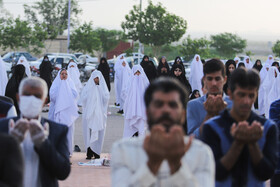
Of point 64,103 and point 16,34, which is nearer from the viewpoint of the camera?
point 64,103

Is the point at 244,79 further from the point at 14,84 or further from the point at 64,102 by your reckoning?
the point at 64,102

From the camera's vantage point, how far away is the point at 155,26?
5053 cm

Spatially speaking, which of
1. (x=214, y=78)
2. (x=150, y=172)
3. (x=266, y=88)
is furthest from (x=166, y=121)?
(x=266, y=88)

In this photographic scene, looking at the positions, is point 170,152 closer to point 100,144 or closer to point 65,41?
point 100,144

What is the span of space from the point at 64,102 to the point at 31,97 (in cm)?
826

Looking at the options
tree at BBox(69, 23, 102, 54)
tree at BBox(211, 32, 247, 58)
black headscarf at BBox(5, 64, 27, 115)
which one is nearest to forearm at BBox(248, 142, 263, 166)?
black headscarf at BBox(5, 64, 27, 115)

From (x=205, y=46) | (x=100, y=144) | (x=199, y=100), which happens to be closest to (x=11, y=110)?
(x=199, y=100)

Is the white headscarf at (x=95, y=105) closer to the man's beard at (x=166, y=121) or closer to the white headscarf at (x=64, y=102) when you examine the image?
the white headscarf at (x=64, y=102)

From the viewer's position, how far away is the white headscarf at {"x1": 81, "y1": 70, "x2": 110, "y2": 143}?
38.2ft

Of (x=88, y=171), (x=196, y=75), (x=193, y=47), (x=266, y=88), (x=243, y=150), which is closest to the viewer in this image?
(x=243, y=150)

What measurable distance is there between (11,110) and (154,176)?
6.42 ft

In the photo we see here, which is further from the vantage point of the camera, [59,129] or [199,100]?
[199,100]

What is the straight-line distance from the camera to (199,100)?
4609mm

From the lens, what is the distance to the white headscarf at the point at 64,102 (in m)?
11.5
